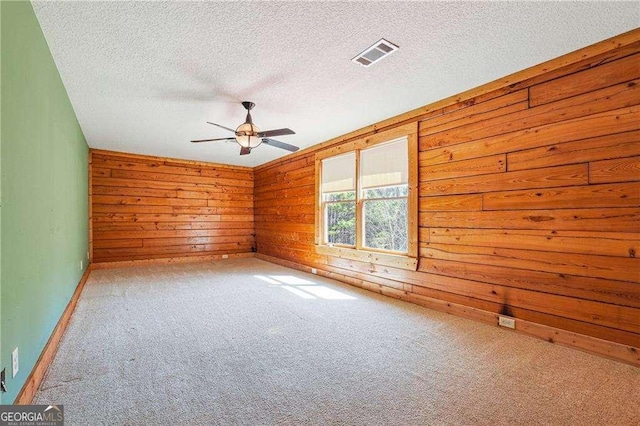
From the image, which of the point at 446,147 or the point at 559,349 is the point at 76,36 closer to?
the point at 446,147

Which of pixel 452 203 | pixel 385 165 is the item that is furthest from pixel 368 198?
pixel 452 203

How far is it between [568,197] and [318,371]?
96.8 inches

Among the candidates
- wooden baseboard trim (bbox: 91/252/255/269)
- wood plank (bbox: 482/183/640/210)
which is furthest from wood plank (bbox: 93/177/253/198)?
wood plank (bbox: 482/183/640/210)

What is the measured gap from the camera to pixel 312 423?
1.59 metres

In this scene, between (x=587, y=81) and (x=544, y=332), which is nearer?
(x=587, y=81)

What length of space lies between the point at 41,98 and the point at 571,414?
3.99 m

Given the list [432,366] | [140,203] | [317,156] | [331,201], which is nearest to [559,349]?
[432,366]

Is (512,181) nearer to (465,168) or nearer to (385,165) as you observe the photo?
(465,168)

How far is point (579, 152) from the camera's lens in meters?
2.48

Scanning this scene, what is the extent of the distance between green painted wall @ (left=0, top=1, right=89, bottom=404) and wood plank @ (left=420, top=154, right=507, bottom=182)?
3.56 meters

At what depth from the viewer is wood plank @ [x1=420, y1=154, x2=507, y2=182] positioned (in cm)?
299

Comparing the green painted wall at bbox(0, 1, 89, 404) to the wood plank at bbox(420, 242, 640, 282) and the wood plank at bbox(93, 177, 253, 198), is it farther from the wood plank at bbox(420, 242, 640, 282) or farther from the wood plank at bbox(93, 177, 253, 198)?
the wood plank at bbox(93, 177, 253, 198)

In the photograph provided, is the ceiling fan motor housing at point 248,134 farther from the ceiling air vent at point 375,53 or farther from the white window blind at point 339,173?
the white window blind at point 339,173

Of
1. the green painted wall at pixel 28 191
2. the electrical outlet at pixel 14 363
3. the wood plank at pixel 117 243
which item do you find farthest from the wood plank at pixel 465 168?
the wood plank at pixel 117 243
